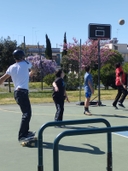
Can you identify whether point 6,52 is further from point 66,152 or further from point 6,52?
point 66,152

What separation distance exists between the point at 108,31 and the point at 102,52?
31273 mm

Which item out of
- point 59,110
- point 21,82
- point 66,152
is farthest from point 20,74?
point 59,110

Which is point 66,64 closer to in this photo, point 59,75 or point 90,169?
point 59,75

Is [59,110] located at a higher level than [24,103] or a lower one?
lower

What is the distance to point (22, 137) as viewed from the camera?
282 inches

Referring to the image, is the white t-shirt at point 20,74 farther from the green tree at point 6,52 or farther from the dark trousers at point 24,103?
the green tree at point 6,52

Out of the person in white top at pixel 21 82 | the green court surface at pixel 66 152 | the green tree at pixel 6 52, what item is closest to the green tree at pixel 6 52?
the green tree at pixel 6 52

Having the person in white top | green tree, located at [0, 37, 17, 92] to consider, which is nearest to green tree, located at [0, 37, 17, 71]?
green tree, located at [0, 37, 17, 92]

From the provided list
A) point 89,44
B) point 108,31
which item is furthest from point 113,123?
point 89,44

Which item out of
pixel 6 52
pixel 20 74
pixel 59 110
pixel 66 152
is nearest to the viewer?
pixel 66 152

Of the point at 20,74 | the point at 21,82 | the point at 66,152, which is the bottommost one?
the point at 66,152

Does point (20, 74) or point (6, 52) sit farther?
point (6, 52)

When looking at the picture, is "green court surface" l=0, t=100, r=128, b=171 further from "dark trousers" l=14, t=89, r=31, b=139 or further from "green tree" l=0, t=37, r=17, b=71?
"green tree" l=0, t=37, r=17, b=71

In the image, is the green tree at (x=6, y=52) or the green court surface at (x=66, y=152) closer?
the green court surface at (x=66, y=152)
